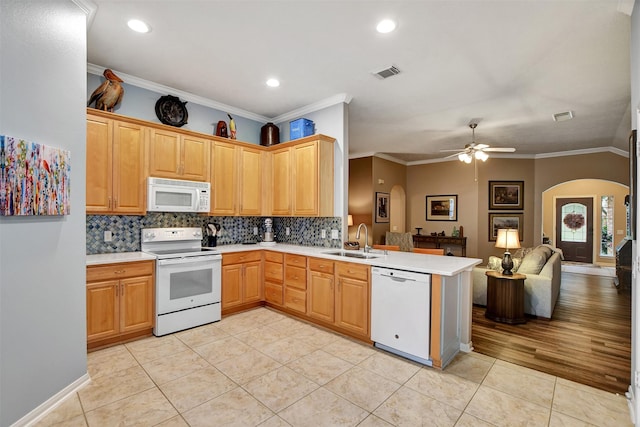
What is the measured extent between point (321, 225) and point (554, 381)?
289 centimetres

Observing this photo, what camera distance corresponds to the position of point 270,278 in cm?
421

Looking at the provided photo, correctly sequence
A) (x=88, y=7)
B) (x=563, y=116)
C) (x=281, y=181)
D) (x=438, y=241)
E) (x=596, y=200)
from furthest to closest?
(x=596, y=200)
(x=438, y=241)
(x=563, y=116)
(x=281, y=181)
(x=88, y=7)

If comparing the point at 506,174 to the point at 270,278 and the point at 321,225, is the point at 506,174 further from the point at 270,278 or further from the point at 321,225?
the point at 270,278

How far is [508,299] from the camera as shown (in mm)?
3857

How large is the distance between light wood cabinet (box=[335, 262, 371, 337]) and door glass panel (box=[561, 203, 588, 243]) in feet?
31.5

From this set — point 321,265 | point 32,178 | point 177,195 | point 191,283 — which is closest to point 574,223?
point 321,265

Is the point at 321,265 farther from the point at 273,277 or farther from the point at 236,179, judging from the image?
the point at 236,179

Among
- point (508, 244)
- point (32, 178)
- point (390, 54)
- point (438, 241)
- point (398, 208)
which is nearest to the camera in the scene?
point (32, 178)

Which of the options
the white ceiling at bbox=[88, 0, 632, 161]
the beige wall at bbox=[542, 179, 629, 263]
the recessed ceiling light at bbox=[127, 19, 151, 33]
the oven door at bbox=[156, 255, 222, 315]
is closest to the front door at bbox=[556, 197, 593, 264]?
the beige wall at bbox=[542, 179, 629, 263]

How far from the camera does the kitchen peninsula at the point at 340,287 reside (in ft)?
8.79

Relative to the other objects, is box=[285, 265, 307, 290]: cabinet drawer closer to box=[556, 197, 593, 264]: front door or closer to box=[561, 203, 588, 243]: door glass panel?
box=[556, 197, 593, 264]: front door

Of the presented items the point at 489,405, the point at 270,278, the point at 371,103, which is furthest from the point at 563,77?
the point at 270,278

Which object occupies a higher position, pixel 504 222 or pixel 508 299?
pixel 504 222

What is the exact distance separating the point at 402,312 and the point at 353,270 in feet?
2.15
